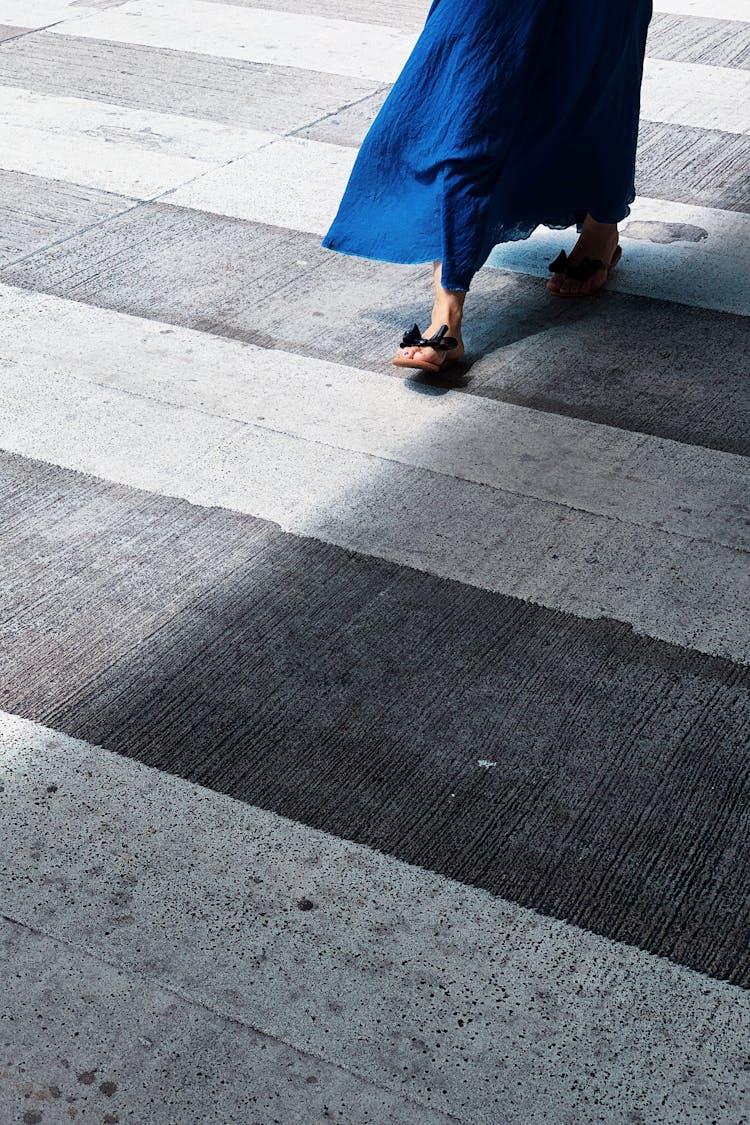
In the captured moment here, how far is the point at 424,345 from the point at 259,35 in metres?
4.13

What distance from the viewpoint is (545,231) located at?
505 centimetres

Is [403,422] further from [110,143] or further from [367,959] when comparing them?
[110,143]

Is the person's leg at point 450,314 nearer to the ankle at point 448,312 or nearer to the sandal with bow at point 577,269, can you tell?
the ankle at point 448,312

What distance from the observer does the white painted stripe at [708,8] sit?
7.95 meters

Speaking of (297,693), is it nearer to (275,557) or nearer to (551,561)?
(275,557)

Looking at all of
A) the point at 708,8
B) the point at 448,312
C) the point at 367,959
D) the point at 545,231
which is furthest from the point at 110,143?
the point at 367,959

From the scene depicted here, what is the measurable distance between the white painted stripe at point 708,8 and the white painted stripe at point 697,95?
1.17m

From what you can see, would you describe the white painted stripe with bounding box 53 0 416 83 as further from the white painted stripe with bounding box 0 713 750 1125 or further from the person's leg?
the white painted stripe with bounding box 0 713 750 1125

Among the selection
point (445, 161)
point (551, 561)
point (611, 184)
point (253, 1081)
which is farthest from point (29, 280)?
point (253, 1081)

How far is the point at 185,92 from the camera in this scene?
6.39 meters

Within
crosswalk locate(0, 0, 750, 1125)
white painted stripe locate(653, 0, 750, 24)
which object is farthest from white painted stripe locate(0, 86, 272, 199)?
white painted stripe locate(653, 0, 750, 24)

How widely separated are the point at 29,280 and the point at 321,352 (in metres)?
1.08

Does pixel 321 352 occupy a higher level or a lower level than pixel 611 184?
lower

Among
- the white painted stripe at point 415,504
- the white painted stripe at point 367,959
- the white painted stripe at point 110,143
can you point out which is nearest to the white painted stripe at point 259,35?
the white painted stripe at point 110,143
